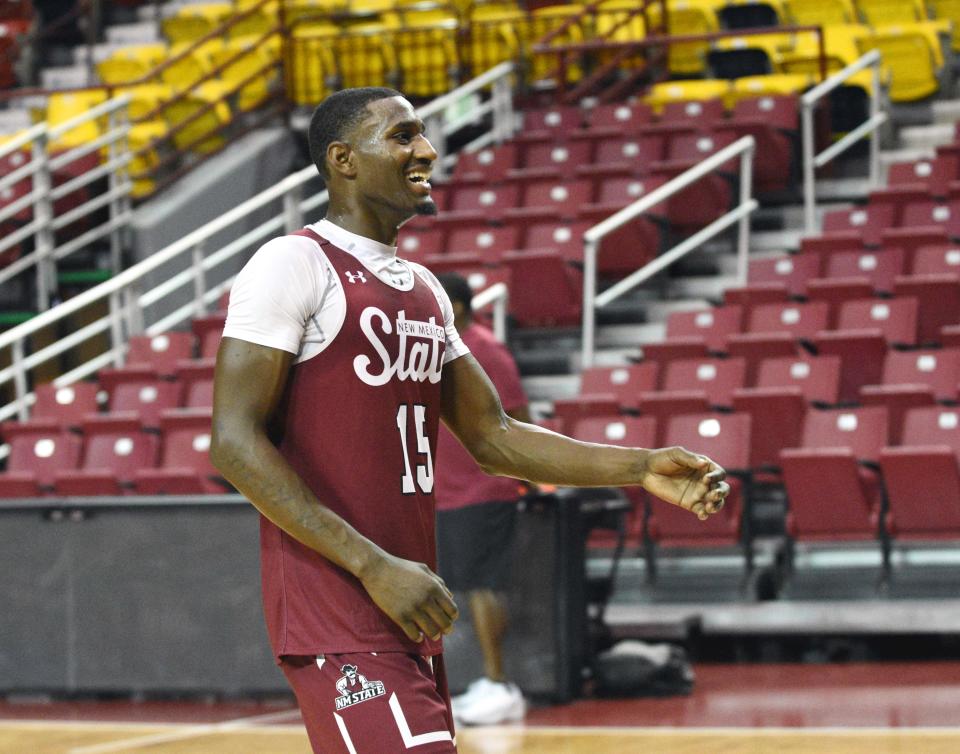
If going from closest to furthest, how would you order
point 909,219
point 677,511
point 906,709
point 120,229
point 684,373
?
1. point 906,709
2. point 677,511
3. point 684,373
4. point 909,219
5. point 120,229

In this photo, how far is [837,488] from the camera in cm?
866

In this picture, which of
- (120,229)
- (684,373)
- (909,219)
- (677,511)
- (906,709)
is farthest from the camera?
(120,229)

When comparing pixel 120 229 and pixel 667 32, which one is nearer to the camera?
pixel 120 229

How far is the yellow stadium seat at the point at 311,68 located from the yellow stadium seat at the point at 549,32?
1625 millimetres

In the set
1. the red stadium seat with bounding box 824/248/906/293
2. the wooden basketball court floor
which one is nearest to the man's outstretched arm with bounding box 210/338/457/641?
the wooden basketball court floor

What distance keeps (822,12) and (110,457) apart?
761 cm

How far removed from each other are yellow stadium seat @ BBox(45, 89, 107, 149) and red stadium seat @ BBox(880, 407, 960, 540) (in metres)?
7.86

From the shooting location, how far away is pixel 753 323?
10.6 meters

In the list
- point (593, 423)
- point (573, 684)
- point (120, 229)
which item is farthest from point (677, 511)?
point (120, 229)

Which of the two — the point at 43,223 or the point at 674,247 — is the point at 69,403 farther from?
the point at 674,247

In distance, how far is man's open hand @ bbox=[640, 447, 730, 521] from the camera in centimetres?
305

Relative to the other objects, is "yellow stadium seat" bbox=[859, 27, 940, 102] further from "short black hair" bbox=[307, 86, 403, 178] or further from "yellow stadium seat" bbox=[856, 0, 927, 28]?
"short black hair" bbox=[307, 86, 403, 178]

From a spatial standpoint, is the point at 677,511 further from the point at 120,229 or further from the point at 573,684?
the point at 120,229

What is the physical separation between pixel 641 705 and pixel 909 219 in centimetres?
507
